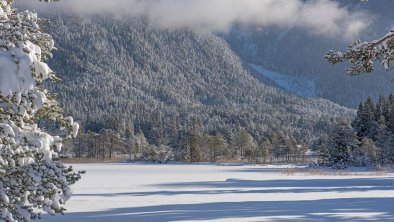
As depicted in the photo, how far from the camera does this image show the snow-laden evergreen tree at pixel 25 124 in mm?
6941

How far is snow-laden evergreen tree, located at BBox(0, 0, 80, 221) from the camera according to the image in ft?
A: 22.8

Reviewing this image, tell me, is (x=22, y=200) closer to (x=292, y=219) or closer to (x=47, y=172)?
(x=47, y=172)

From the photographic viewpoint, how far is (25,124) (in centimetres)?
830

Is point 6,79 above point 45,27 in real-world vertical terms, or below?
below

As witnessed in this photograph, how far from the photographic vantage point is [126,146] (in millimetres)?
151750

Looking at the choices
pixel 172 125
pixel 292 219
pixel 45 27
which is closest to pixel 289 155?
pixel 172 125

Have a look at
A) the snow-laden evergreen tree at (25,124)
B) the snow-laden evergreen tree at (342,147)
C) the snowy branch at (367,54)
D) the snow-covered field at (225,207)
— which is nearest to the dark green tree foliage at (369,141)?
the snow-laden evergreen tree at (342,147)

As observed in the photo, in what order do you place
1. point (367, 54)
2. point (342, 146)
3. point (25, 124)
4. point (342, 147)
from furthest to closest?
point (342, 146)
point (342, 147)
point (367, 54)
point (25, 124)

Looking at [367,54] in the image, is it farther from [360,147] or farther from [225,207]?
[360,147]

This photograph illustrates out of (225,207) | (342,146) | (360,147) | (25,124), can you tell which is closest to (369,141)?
(360,147)

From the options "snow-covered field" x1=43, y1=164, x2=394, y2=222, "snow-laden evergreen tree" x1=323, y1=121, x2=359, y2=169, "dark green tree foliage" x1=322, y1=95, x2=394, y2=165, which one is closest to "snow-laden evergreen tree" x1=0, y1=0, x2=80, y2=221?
"snow-covered field" x1=43, y1=164, x2=394, y2=222

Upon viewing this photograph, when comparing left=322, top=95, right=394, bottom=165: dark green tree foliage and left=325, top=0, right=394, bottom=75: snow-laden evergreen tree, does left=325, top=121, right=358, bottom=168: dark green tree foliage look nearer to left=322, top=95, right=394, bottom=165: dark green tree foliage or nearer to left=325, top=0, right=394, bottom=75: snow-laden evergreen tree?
left=322, top=95, right=394, bottom=165: dark green tree foliage

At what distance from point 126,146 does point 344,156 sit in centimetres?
8753

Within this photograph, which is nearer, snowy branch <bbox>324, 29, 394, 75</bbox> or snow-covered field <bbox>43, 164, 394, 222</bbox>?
snowy branch <bbox>324, 29, 394, 75</bbox>
